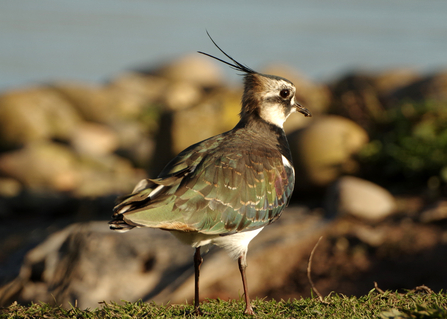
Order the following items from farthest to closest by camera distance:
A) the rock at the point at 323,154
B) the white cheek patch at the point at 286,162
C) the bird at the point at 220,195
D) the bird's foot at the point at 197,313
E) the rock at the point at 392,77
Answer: the rock at the point at 392,77 → the rock at the point at 323,154 → the white cheek patch at the point at 286,162 → the bird's foot at the point at 197,313 → the bird at the point at 220,195

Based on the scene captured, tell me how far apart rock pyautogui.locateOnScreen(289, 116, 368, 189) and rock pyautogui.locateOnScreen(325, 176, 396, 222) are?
0.91 metres

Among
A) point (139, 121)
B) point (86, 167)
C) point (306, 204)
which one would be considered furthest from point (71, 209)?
point (139, 121)

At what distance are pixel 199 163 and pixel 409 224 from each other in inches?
220

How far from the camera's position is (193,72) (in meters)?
30.7

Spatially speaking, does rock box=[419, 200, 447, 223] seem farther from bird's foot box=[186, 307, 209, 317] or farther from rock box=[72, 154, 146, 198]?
rock box=[72, 154, 146, 198]

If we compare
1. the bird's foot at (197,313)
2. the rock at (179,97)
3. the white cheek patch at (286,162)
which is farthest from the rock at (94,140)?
the bird's foot at (197,313)

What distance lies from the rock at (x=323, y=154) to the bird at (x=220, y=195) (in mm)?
5261

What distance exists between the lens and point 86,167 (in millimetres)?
16281

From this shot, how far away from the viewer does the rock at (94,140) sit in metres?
18.0

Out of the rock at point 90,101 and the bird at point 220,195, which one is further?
the rock at point 90,101

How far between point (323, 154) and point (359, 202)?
155 centimetres

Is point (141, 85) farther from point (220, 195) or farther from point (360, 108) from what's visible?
point (220, 195)

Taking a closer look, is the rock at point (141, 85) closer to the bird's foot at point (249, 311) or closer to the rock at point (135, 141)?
the rock at point (135, 141)

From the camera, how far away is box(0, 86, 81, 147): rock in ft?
59.8
